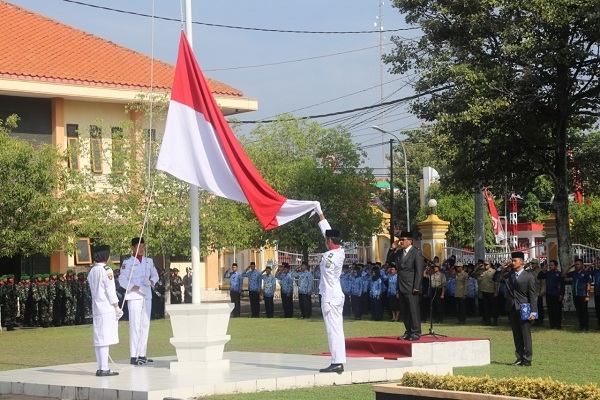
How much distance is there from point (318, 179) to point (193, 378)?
27.0 metres

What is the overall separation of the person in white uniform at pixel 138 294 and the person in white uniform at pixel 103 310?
0.85m

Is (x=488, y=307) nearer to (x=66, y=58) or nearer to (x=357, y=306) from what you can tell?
(x=357, y=306)

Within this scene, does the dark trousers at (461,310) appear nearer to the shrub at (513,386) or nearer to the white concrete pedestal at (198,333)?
the white concrete pedestal at (198,333)

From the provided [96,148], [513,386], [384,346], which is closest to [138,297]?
[384,346]

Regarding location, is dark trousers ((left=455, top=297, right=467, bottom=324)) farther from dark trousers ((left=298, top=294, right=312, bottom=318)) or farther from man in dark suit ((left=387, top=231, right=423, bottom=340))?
man in dark suit ((left=387, top=231, right=423, bottom=340))

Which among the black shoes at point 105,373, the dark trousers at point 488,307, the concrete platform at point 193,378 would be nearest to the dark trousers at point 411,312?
the concrete platform at point 193,378

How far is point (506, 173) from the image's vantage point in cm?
2691

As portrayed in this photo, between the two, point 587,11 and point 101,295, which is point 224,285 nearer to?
point 587,11

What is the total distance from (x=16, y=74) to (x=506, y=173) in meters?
15.0

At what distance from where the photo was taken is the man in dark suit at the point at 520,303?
15.6 metres

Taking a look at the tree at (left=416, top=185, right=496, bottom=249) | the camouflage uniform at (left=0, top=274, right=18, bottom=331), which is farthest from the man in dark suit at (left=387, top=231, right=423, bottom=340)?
the tree at (left=416, top=185, right=496, bottom=249)

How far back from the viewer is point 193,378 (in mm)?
13258

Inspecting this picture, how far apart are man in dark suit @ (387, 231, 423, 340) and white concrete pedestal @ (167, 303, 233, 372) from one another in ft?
11.0

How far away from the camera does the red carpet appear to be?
51.9 feet
